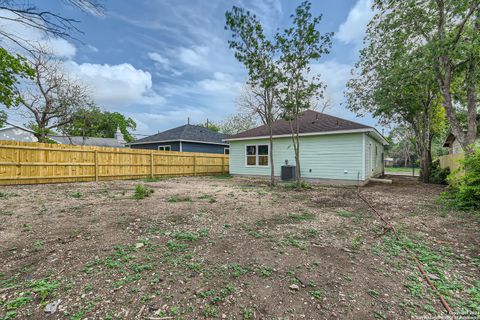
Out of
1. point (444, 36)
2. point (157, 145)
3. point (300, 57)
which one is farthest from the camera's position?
point (157, 145)

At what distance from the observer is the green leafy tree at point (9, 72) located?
30.1 ft

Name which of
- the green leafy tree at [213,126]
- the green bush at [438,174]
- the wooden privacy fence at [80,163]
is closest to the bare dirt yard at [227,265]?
the wooden privacy fence at [80,163]

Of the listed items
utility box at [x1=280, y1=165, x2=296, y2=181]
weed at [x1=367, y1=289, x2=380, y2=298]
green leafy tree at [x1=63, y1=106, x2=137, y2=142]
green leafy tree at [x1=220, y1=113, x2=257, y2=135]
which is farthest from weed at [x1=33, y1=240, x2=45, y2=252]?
green leafy tree at [x1=220, y1=113, x2=257, y2=135]

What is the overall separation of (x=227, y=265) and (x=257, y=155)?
10344 millimetres

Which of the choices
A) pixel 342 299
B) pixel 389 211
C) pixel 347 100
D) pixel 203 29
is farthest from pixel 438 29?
pixel 342 299

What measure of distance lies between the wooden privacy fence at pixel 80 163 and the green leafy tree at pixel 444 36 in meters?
12.0

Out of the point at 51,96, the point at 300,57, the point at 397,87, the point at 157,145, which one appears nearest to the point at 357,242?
the point at 300,57

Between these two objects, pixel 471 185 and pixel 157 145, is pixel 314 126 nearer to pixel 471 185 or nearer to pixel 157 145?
pixel 471 185

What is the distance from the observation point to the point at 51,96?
14555mm

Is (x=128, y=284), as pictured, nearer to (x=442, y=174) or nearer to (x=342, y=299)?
(x=342, y=299)

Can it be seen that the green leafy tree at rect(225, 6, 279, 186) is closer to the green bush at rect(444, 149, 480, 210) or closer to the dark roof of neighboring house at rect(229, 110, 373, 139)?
the dark roof of neighboring house at rect(229, 110, 373, 139)

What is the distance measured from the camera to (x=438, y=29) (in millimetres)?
7645

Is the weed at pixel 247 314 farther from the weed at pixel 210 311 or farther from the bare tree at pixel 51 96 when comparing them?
the bare tree at pixel 51 96

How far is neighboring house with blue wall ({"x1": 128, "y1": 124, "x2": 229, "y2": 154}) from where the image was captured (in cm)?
1720
